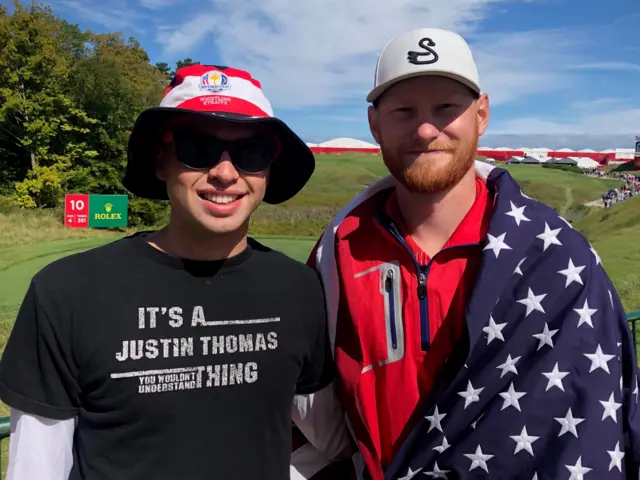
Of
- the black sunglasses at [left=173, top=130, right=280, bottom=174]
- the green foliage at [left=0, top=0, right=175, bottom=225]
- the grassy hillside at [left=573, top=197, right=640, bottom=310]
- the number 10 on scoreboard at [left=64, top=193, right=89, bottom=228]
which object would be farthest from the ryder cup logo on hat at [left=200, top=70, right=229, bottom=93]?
the green foliage at [left=0, top=0, right=175, bottom=225]

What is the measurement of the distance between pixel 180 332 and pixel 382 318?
775 millimetres

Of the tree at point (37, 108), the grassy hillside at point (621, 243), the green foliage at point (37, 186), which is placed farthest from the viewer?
the green foliage at point (37, 186)

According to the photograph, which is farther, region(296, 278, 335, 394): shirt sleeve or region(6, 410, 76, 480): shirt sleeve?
region(296, 278, 335, 394): shirt sleeve

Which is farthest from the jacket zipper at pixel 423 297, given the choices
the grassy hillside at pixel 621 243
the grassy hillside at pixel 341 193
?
the grassy hillside at pixel 341 193

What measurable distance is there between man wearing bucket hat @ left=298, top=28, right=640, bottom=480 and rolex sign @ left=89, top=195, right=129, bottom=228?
79.1 feet

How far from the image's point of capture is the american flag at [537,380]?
1.88 metres

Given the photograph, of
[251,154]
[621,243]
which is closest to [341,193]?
[621,243]

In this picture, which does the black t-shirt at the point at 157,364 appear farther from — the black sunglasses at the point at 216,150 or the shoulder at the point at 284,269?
the black sunglasses at the point at 216,150

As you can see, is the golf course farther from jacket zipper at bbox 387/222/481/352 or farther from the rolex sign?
jacket zipper at bbox 387/222/481/352

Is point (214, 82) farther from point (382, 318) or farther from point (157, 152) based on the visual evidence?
point (382, 318)

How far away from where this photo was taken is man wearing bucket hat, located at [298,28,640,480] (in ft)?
6.26

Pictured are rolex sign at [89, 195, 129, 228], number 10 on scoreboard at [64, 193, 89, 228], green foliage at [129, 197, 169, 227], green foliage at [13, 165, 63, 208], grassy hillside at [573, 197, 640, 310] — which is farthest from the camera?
green foliage at [129, 197, 169, 227]

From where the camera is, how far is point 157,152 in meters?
2.09

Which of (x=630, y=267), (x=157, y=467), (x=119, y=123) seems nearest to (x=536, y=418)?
(x=157, y=467)
